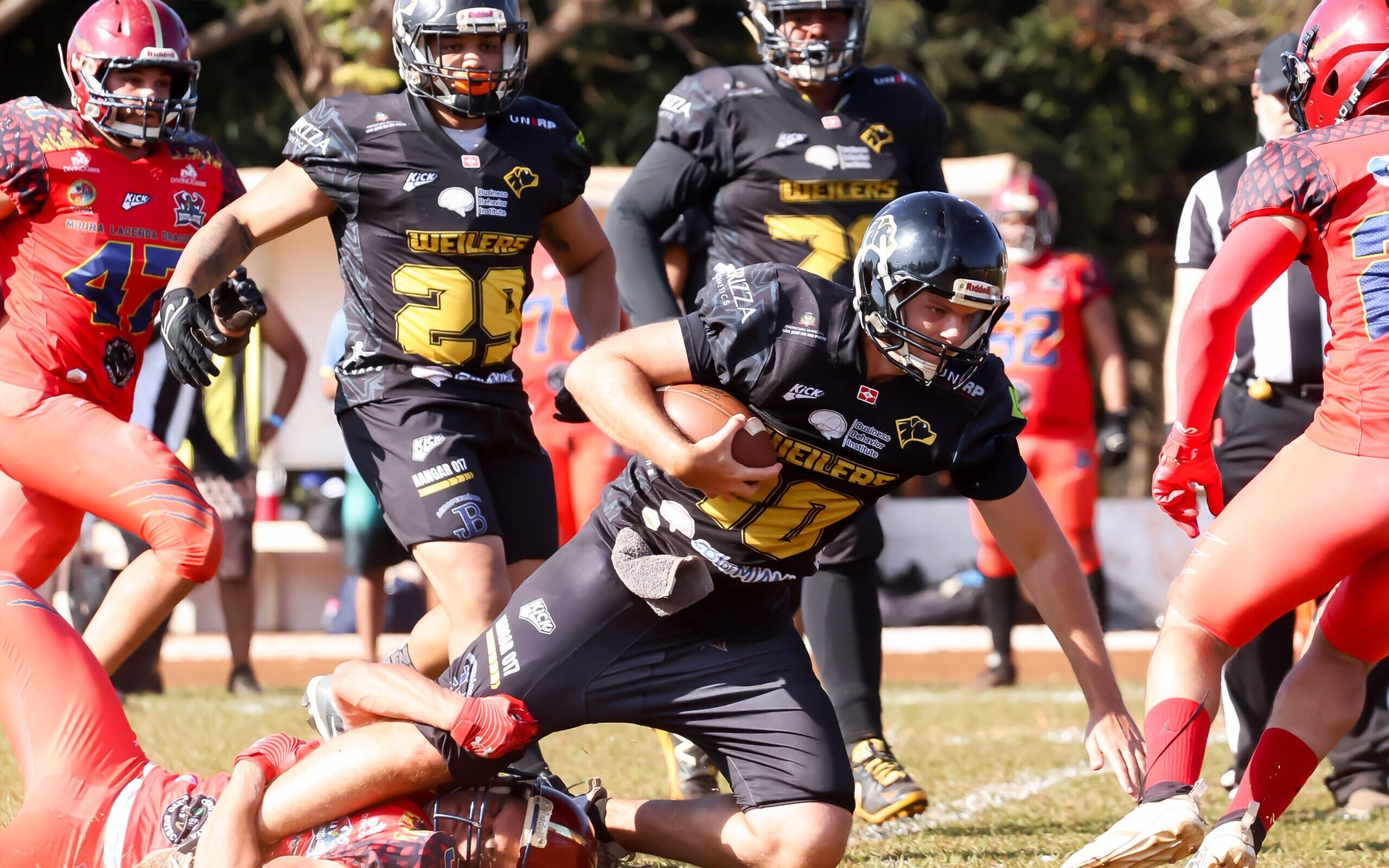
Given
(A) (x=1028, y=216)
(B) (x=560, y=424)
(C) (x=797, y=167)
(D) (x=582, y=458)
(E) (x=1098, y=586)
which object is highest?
(C) (x=797, y=167)

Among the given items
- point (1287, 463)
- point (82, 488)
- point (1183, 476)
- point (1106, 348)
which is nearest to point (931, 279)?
point (1183, 476)

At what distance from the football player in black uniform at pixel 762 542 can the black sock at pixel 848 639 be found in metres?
1.12

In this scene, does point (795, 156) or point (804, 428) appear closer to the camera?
point (804, 428)

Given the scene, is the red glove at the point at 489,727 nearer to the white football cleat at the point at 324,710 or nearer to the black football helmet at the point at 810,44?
the white football cleat at the point at 324,710

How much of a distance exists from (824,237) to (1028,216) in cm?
366

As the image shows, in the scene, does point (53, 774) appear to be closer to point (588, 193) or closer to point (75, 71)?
point (75, 71)

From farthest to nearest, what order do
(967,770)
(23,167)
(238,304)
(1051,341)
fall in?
(1051,341) < (967,770) < (23,167) < (238,304)

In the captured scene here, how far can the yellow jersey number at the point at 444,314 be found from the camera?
14.9 ft

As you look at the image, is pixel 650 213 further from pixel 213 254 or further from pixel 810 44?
pixel 213 254

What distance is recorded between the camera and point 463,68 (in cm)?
454

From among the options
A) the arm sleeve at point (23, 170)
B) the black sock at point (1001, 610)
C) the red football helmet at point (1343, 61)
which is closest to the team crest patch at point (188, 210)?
the arm sleeve at point (23, 170)

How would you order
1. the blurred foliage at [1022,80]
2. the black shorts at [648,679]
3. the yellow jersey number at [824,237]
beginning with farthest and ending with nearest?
the blurred foliage at [1022,80] < the yellow jersey number at [824,237] < the black shorts at [648,679]

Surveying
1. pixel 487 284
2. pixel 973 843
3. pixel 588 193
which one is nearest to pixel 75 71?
pixel 487 284

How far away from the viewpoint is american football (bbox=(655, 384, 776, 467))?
11.5 feet
